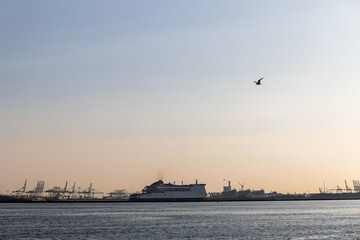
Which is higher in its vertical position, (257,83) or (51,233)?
(257,83)

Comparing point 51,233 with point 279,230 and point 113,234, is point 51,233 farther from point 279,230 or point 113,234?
point 279,230

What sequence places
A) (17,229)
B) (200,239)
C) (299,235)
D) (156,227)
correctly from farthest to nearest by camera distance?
(156,227) < (17,229) < (299,235) < (200,239)

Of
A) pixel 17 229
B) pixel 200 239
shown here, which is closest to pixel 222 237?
pixel 200 239

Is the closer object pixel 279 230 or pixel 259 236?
pixel 259 236

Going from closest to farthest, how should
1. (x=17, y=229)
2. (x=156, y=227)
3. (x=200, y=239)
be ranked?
(x=200, y=239)
(x=17, y=229)
(x=156, y=227)

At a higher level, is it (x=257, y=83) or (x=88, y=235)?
(x=257, y=83)

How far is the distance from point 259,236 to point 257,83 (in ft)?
69.5

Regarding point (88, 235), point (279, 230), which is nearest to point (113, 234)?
point (88, 235)

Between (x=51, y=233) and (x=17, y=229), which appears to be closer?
(x=51, y=233)

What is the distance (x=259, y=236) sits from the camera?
58.6m

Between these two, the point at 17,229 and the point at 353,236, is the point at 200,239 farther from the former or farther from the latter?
the point at 17,229

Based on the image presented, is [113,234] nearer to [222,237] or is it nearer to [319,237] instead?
[222,237]

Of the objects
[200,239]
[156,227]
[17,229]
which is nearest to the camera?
[200,239]

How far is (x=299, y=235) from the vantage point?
59.7 meters
